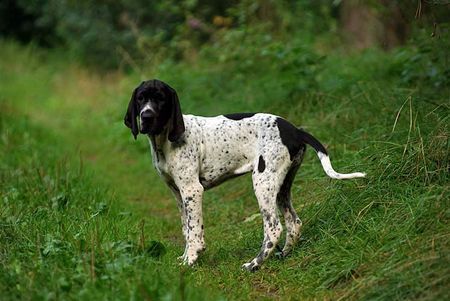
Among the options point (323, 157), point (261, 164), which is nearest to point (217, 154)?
point (261, 164)

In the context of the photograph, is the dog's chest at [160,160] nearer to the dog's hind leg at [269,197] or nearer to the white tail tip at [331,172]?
the dog's hind leg at [269,197]

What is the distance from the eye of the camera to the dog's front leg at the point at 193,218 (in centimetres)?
539

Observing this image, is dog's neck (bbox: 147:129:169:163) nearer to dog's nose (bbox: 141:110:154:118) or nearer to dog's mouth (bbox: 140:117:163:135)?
dog's mouth (bbox: 140:117:163:135)

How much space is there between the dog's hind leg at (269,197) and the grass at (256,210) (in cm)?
13

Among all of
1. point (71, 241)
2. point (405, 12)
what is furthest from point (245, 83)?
point (71, 241)

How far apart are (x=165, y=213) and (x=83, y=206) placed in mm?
1277

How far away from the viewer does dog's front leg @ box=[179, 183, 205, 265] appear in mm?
5391

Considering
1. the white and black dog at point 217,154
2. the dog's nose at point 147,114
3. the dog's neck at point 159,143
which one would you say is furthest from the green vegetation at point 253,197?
the dog's nose at point 147,114

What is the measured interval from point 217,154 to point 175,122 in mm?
454

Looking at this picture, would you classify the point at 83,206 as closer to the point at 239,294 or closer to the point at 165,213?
the point at 165,213

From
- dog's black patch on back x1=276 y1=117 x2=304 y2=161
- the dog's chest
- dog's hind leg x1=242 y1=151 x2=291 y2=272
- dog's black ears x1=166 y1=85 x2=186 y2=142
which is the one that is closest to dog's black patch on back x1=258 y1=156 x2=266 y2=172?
dog's hind leg x1=242 y1=151 x2=291 y2=272

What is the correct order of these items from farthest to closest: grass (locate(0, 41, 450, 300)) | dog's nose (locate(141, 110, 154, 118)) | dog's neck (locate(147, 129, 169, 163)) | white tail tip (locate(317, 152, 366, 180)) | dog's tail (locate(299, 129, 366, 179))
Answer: dog's neck (locate(147, 129, 169, 163))
dog's nose (locate(141, 110, 154, 118))
dog's tail (locate(299, 129, 366, 179))
white tail tip (locate(317, 152, 366, 180))
grass (locate(0, 41, 450, 300))

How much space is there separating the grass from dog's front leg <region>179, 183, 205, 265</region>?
0.17m

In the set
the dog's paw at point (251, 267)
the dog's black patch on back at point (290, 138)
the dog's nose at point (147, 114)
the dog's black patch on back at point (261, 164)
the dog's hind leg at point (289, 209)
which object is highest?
the dog's nose at point (147, 114)
